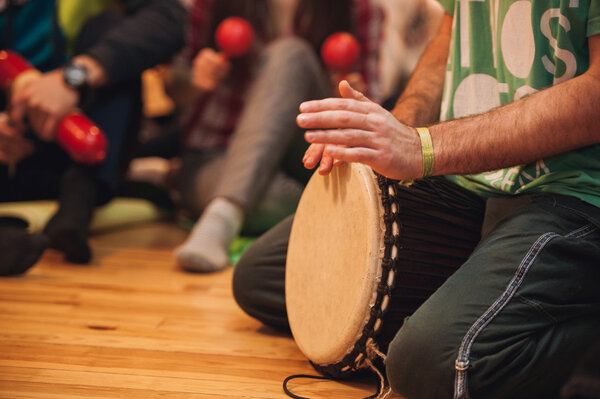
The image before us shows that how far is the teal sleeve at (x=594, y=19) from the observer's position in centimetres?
97

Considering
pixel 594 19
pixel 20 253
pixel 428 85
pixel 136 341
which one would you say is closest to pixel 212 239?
pixel 20 253

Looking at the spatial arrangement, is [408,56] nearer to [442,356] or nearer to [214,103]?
[214,103]

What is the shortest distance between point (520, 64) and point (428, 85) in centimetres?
27

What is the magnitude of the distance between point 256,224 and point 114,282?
68cm

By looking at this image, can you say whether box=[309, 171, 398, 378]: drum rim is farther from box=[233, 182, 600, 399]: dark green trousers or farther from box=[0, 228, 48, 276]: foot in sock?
box=[0, 228, 48, 276]: foot in sock

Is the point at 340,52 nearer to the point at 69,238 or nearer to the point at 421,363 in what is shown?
the point at 69,238

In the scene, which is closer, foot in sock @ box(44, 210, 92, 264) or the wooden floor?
the wooden floor

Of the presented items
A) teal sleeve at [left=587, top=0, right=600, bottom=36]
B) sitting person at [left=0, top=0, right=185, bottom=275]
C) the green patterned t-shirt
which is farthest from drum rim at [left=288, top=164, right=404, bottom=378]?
sitting person at [left=0, top=0, right=185, bottom=275]

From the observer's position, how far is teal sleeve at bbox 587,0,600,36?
3.19 feet

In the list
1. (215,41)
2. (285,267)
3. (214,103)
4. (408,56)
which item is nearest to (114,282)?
(285,267)

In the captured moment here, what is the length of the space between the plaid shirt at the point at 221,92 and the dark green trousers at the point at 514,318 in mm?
1685

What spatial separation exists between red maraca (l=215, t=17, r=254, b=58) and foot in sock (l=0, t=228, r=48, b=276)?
98 centimetres

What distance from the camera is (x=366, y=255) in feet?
3.34

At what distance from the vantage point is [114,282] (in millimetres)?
1822
